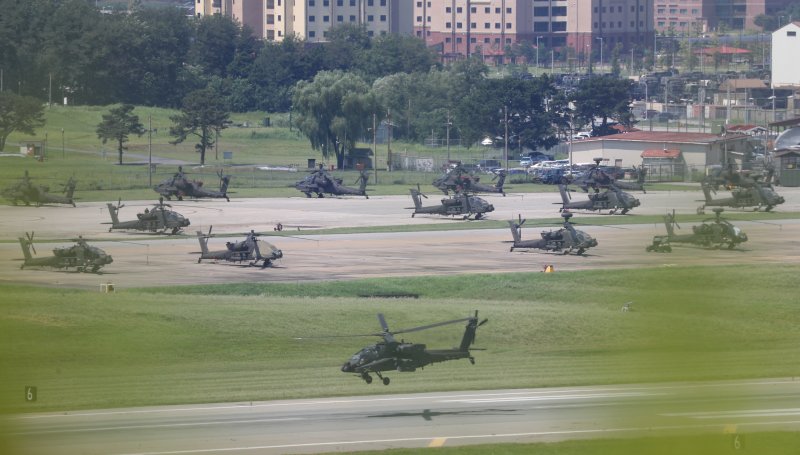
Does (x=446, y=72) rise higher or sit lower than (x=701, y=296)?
higher

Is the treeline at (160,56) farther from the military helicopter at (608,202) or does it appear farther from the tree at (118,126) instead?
the military helicopter at (608,202)

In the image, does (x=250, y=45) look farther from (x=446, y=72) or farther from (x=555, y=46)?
(x=555, y=46)

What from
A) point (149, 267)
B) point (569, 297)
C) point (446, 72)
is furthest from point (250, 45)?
point (569, 297)

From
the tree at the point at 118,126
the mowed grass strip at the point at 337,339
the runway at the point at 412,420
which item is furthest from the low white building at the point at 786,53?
the tree at the point at 118,126

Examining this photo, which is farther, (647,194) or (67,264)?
(647,194)

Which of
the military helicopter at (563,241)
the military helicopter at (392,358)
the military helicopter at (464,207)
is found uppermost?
the military helicopter at (464,207)

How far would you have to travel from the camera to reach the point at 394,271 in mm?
46906

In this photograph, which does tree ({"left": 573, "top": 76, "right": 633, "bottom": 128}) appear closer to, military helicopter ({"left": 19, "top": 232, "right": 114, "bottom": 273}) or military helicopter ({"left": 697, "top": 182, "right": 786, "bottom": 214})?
military helicopter ({"left": 697, "top": 182, "right": 786, "bottom": 214})

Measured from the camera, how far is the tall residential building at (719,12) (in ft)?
70.6

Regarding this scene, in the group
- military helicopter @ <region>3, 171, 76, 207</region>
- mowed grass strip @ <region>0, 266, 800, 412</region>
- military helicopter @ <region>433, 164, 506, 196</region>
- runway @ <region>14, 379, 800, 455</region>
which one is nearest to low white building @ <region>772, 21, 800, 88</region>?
mowed grass strip @ <region>0, 266, 800, 412</region>

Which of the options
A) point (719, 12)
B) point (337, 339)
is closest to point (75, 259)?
point (337, 339)

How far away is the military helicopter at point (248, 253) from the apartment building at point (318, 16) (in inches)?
4441

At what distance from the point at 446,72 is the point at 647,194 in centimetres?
5147

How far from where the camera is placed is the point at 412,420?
26500mm
